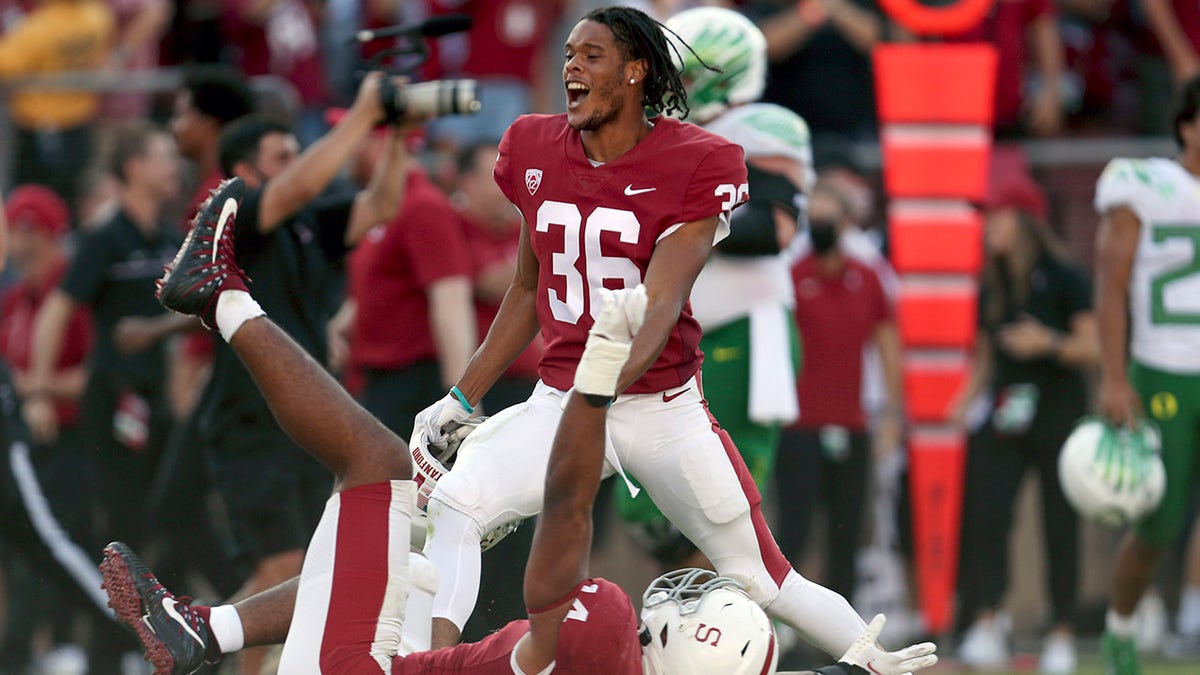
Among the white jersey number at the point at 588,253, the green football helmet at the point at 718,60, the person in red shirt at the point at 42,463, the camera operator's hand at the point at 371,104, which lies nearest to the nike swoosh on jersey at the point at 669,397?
the white jersey number at the point at 588,253

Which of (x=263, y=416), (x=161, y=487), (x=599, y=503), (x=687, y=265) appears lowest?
(x=599, y=503)

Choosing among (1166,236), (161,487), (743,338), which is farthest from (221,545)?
(1166,236)

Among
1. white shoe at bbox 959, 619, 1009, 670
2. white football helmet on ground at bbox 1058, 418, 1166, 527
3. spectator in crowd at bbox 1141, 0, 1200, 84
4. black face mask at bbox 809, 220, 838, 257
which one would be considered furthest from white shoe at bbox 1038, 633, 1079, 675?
spectator in crowd at bbox 1141, 0, 1200, 84

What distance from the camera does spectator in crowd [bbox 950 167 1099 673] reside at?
327 inches

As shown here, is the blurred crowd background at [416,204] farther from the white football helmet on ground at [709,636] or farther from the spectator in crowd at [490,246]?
the white football helmet on ground at [709,636]

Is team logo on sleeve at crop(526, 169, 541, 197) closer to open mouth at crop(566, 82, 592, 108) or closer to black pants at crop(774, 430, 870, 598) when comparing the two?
open mouth at crop(566, 82, 592, 108)

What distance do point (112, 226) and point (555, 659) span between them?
4.34m

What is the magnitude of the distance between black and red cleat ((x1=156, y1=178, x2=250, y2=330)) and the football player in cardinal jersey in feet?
2.16

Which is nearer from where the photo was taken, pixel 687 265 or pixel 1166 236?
pixel 687 265

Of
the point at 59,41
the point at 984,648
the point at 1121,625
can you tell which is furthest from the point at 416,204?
the point at 59,41

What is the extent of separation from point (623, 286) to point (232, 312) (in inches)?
38.5

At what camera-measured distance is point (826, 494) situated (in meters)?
8.58

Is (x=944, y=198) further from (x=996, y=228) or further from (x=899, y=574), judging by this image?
(x=899, y=574)

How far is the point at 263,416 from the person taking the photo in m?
6.23
